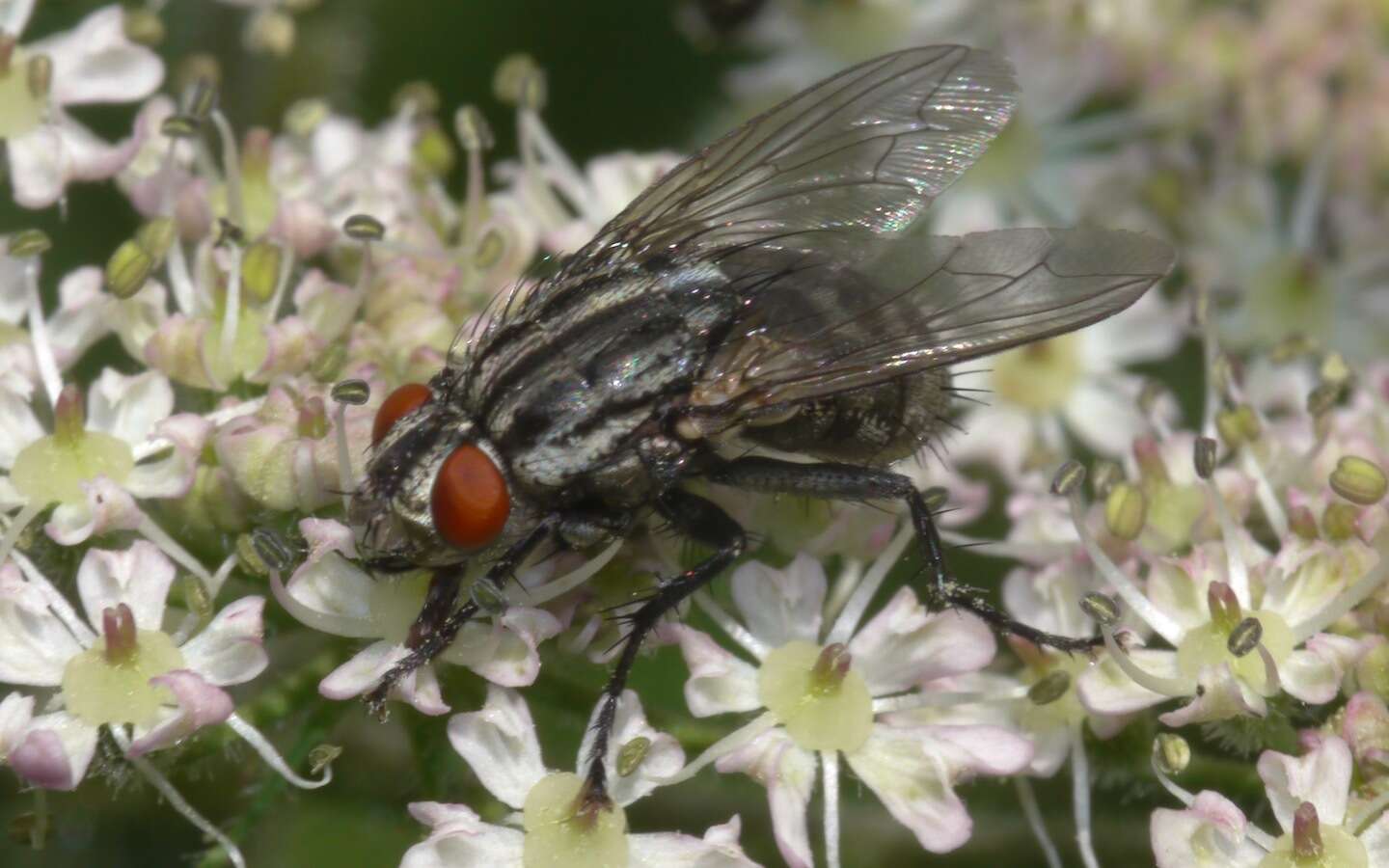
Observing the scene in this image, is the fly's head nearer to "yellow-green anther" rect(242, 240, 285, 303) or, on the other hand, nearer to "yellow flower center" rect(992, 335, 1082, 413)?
"yellow-green anther" rect(242, 240, 285, 303)

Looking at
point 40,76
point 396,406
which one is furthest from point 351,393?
point 40,76

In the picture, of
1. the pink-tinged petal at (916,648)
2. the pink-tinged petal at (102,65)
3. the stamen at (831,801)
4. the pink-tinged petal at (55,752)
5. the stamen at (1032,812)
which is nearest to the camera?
the pink-tinged petal at (55,752)

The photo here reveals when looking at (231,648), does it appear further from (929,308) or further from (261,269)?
(929,308)

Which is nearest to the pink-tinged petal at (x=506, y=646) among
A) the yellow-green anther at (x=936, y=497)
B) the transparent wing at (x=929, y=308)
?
the transparent wing at (x=929, y=308)

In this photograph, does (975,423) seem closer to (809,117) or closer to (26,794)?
(809,117)

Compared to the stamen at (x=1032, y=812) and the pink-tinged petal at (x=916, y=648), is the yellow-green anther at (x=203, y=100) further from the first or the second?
the stamen at (x=1032, y=812)

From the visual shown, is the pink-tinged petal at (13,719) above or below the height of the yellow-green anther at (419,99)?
below

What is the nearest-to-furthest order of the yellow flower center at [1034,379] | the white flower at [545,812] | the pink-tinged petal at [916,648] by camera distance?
the white flower at [545,812]
the pink-tinged petal at [916,648]
the yellow flower center at [1034,379]
